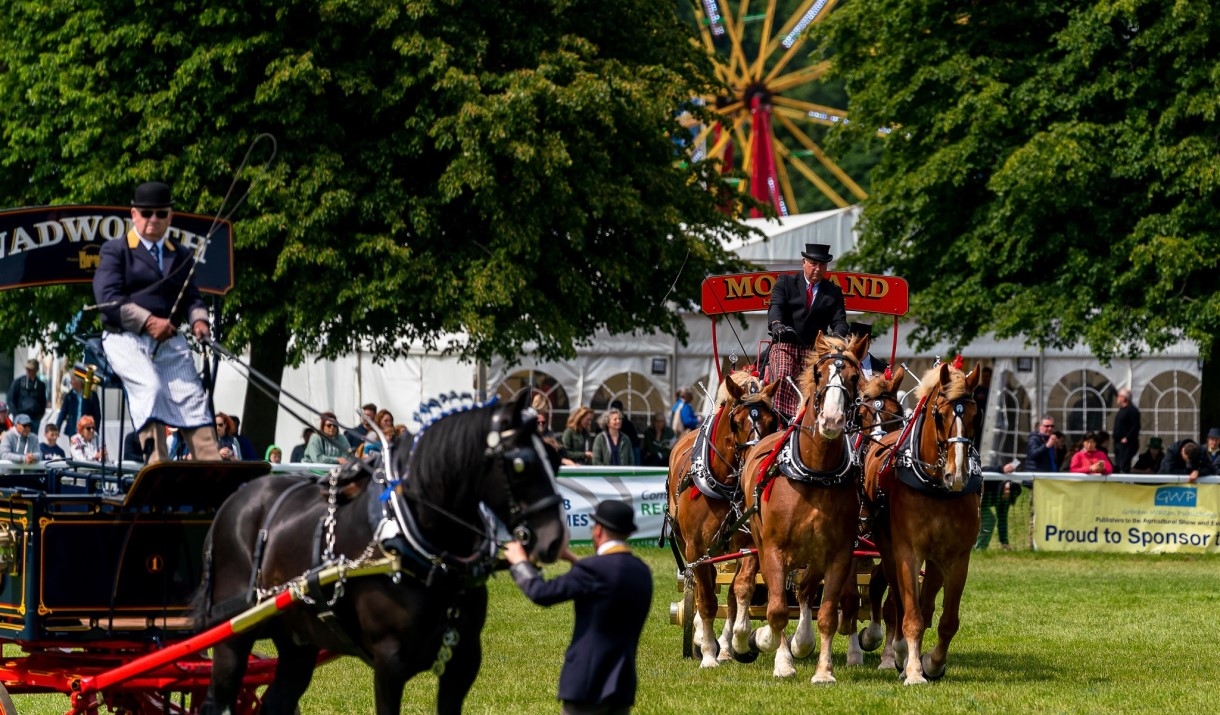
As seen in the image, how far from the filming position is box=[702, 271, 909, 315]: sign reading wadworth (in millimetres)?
15086

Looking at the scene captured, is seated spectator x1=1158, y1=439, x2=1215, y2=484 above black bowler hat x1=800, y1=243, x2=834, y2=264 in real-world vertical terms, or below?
below

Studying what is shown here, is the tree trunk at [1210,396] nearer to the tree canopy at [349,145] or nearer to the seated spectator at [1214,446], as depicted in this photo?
the seated spectator at [1214,446]

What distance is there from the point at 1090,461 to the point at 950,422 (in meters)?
13.1

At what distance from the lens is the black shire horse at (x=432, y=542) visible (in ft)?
24.0

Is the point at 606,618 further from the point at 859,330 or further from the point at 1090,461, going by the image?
the point at 1090,461

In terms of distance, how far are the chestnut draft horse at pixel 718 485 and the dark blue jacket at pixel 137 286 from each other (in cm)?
515

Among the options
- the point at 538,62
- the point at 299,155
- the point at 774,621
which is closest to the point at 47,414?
the point at 299,155

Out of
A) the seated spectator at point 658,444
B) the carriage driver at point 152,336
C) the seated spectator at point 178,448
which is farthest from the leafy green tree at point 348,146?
the carriage driver at point 152,336

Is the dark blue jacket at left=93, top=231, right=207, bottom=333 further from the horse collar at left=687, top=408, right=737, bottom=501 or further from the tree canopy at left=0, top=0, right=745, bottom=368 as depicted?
the tree canopy at left=0, top=0, right=745, bottom=368

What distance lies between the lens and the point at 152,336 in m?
9.14

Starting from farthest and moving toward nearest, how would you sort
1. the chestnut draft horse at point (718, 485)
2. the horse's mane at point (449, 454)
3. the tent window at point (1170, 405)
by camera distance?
the tent window at point (1170, 405) → the chestnut draft horse at point (718, 485) → the horse's mane at point (449, 454)

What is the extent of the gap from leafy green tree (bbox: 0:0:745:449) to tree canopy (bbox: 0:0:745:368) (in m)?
0.03

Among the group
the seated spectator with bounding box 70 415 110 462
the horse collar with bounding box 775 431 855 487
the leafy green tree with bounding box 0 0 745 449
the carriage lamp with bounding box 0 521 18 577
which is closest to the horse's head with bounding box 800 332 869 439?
the horse collar with bounding box 775 431 855 487

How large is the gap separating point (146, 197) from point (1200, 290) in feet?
70.6
